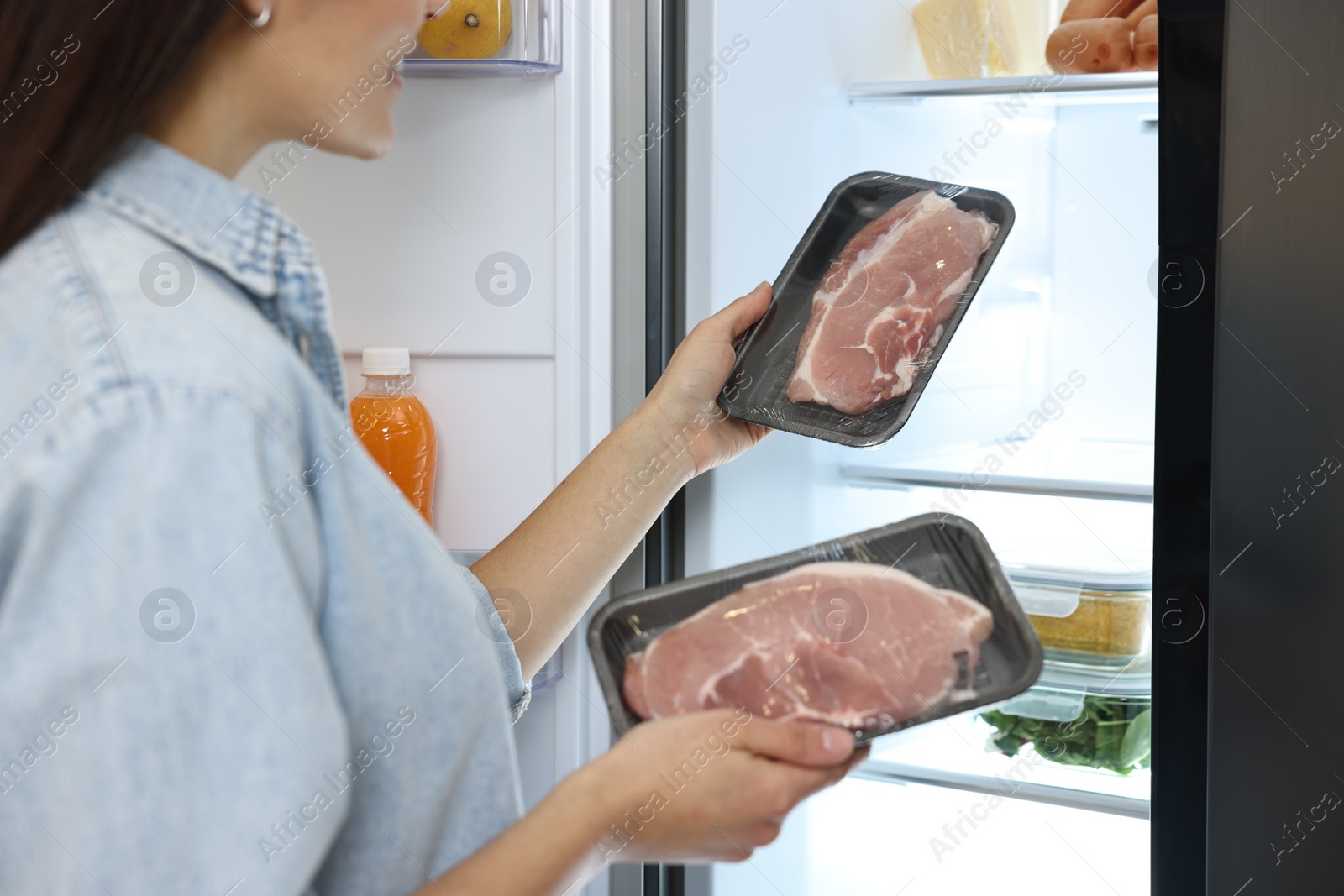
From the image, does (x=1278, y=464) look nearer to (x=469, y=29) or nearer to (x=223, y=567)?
(x=223, y=567)

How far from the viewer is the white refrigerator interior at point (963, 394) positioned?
1107mm

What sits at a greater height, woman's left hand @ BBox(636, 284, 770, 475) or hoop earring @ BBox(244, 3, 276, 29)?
hoop earring @ BBox(244, 3, 276, 29)

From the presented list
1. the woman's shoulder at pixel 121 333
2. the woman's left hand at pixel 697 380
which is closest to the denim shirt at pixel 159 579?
the woman's shoulder at pixel 121 333

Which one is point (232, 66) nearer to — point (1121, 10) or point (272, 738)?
point (272, 738)

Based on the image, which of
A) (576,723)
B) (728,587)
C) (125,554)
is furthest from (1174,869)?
(125,554)

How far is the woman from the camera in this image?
466mm

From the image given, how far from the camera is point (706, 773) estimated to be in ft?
2.03

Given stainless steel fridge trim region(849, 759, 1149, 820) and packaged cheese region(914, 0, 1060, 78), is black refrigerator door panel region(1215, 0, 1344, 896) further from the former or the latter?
packaged cheese region(914, 0, 1060, 78)

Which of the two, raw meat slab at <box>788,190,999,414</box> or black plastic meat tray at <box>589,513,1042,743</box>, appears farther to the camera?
raw meat slab at <box>788,190,999,414</box>

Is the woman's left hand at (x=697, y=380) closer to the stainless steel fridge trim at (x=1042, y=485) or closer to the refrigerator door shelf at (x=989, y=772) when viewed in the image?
the stainless steel fridge trim at (x=1042, y=485)

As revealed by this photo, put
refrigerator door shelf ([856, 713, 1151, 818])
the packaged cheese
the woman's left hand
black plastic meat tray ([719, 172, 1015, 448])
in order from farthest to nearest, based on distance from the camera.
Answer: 1. the packaged cheese
2. refrigerator door shelf ([856, 713, 1151, 818])
3. the woman's left hand
4. black plastic meat tray ([719, 172, 1015, 448])

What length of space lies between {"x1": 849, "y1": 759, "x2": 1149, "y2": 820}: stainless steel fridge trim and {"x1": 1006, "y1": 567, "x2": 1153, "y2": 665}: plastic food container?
14 cm

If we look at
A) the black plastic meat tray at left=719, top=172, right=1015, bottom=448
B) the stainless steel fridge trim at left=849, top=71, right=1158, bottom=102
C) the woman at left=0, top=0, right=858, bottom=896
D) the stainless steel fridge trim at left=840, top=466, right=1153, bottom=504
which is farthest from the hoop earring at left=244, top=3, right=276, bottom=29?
the stainless steel fridge trim at left=840, top=466, right=1153, bottom=504

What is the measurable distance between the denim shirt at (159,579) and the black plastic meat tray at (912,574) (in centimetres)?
19
